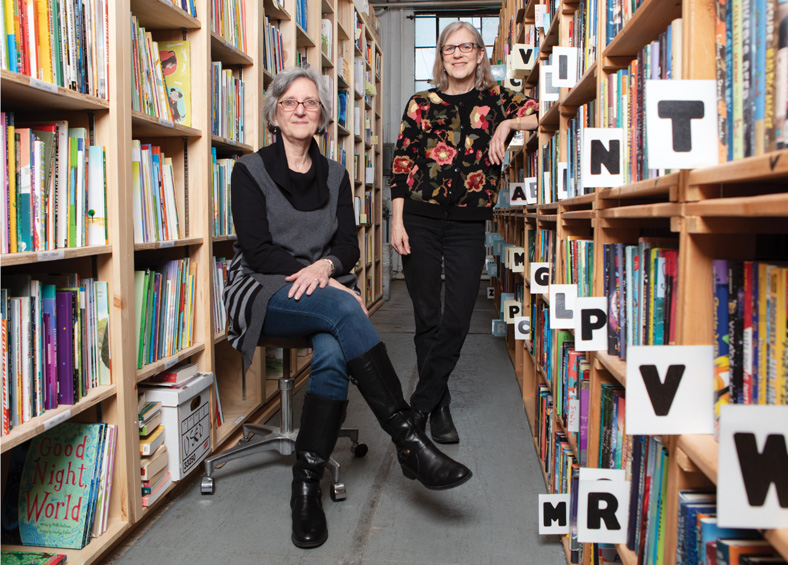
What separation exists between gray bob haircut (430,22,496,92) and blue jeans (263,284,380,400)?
103 cm

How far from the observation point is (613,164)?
1.08 metres

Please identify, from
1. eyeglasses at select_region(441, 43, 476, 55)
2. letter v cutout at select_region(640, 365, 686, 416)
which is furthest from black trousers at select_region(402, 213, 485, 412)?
letter v cutout at select_region(640, 365, 686, 416)

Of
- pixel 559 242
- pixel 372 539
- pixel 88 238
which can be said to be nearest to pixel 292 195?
pixel 88 238

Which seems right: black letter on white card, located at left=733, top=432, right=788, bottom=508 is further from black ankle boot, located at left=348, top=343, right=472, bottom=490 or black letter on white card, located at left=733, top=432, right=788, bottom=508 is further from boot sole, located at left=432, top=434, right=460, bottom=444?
→ boot sole, located at left=432, top=434, right=460, bottom=444

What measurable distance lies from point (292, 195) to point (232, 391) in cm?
107

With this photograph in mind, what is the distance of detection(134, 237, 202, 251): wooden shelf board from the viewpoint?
1.70 meters

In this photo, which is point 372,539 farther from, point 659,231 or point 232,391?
point 232,391

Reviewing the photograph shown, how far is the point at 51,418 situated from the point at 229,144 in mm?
1305

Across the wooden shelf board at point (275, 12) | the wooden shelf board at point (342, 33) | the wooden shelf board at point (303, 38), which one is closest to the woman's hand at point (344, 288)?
the wooden shelf board at point (275, 12)

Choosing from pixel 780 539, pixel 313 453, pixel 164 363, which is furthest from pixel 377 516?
pixel 780 539

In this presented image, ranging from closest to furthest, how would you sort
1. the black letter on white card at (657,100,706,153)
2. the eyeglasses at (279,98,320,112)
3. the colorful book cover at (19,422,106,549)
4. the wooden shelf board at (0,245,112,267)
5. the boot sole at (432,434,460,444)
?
the black letter on white card at (657,100,706,153) < the wooden shelf board at (0,245,112,267) < the colorful book cover at (19,422,106,549) < the eyeglasses at (279,98,320,112) < the boot sole at (432,434,460,444)

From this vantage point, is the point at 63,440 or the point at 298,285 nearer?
the point at 63,440

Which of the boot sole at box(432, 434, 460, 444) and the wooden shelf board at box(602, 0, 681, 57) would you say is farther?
the boot sole at box(432, 434, 460, 444)

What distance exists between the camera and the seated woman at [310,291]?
1635 millimetres
